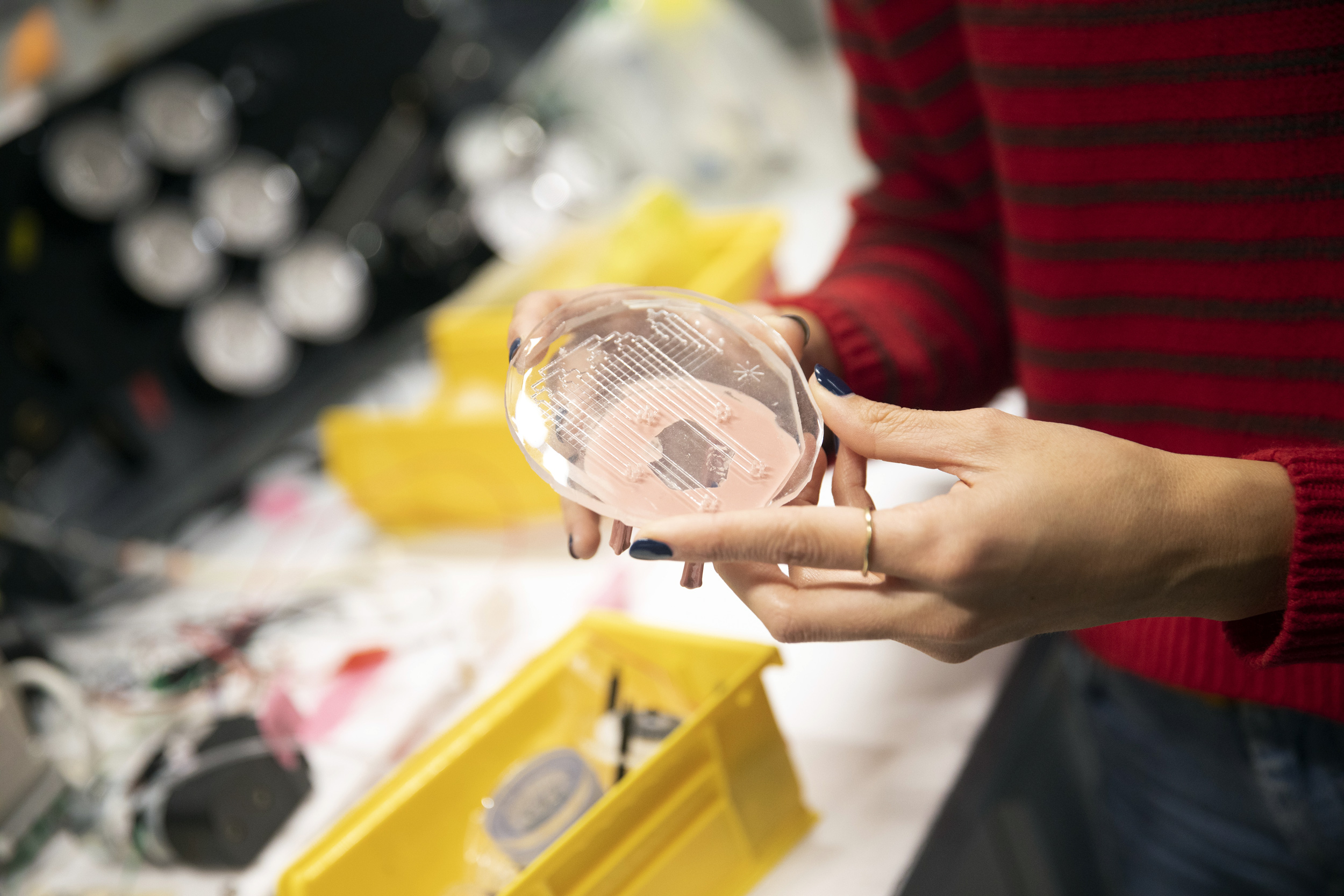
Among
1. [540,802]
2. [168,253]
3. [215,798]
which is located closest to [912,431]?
[540,802]

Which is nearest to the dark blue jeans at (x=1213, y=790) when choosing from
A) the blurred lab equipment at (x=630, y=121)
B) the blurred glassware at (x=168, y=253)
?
the blurred lab equipment at (x=630, y=121)

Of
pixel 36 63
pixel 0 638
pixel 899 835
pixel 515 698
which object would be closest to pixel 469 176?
pixel 36 63

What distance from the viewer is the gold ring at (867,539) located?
47 centimetres

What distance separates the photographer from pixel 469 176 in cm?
182

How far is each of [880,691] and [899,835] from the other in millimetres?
152

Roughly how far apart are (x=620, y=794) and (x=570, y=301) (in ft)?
1.13

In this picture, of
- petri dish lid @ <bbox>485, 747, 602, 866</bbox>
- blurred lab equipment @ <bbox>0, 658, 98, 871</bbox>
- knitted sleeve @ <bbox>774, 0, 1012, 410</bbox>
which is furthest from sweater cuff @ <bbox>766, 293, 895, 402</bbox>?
blurred lab equipment @ <bbox>0, 658, 98, 871</bbox>

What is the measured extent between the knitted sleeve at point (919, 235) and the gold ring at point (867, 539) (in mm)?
300

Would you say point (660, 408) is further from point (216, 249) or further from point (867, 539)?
point (216, 249)

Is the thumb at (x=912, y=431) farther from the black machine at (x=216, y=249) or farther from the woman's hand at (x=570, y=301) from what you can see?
the black machine at (x=216, y=249)

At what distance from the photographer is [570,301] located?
0.67 metres

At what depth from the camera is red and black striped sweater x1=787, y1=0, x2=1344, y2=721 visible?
57 cm

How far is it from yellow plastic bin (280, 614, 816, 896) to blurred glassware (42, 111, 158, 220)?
3.56 feet

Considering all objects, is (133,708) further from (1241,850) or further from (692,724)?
(1241,850)
